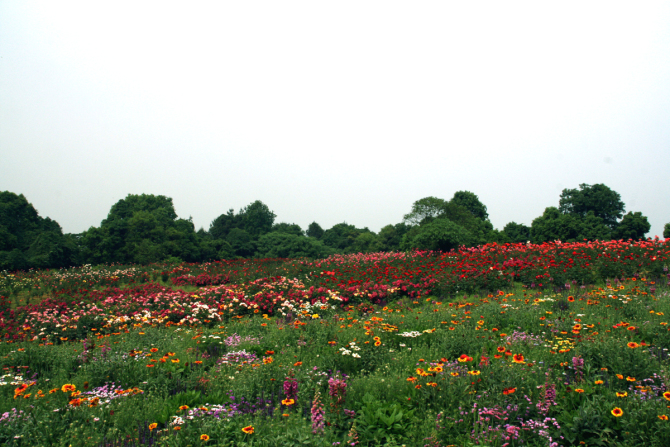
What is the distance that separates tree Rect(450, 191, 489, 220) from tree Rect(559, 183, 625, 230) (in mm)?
9820

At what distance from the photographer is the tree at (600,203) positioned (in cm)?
4166

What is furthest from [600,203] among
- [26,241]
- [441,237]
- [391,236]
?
[26,241]

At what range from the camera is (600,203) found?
41.9m

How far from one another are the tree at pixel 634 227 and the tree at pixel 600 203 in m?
2.76

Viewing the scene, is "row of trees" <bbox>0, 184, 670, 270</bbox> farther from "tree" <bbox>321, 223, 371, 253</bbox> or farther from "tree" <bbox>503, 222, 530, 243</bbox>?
"tree" <bbox>321, 223, 371, 253</bbox>

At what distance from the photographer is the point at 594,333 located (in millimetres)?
4602

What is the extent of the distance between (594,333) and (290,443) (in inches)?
162

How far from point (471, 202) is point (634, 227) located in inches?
642

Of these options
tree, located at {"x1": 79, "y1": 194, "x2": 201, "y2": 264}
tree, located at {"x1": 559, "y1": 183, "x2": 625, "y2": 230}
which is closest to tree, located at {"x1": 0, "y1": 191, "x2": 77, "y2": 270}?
tree, located at {"x1": 79, "y1": 194, "x2": 201, "y2": 264}

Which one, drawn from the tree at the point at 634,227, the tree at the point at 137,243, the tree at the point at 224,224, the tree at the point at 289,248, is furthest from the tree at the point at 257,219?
the tree at the point at 634,227

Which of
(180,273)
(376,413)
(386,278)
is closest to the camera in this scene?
(376,413)

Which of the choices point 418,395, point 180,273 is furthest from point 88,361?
point 180,273

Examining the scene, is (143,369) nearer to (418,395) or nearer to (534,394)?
(418,395)

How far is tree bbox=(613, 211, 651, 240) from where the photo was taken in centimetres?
3769
